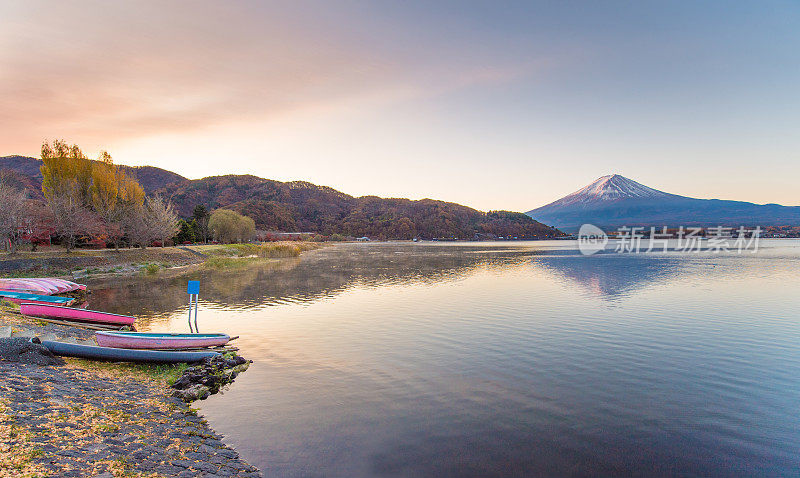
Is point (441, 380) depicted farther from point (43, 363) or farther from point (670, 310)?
point (670, 310)

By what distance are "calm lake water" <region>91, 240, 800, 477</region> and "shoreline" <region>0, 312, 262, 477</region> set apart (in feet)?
3.12

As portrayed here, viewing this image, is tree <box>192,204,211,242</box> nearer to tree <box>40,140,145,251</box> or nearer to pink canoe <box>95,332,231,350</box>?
tree <box>40,140,145,251</box>

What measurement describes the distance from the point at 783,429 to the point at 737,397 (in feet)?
7.98

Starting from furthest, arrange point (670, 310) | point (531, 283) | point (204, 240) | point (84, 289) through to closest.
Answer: point (204, 240) < point (531, 283) < point (84, 289) < point (670, 310)

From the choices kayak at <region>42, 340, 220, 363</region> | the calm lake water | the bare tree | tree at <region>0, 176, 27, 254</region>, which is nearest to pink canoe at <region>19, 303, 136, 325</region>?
the calm lake water

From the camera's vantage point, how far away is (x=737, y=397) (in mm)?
13930

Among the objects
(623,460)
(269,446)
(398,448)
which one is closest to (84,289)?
(269,446)

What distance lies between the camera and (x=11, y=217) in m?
48.9

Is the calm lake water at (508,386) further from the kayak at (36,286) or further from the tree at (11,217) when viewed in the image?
the tree at (11,217)

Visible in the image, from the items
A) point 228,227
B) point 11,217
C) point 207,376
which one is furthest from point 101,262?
point 207,376

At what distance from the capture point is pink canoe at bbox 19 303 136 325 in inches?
876

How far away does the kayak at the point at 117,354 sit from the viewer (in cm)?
1563

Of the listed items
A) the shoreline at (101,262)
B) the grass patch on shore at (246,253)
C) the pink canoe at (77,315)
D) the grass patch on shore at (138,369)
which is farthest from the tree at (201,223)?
the grass patch on shore at (138,369)

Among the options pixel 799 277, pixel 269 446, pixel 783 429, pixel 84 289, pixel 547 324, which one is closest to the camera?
pixel 269 446
